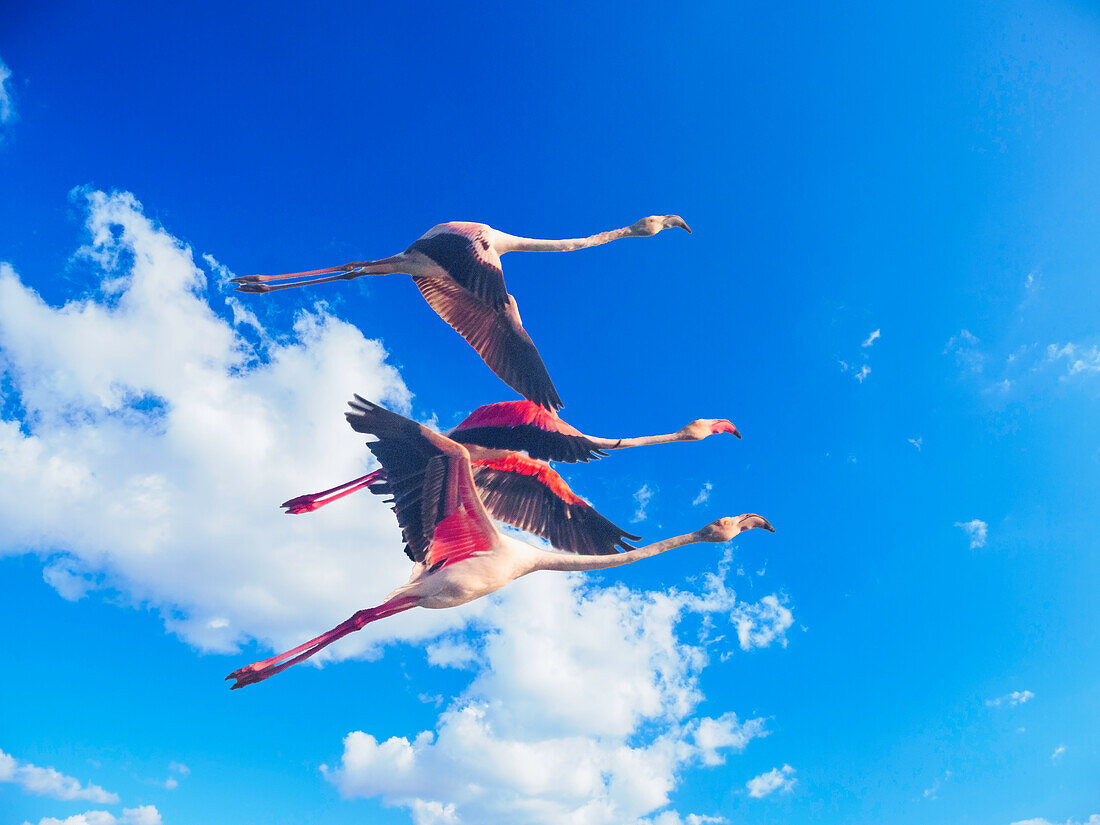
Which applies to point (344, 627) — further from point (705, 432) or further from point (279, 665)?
point (705, 432)

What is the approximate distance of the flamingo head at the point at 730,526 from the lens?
8430 mm

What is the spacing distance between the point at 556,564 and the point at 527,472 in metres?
2.10

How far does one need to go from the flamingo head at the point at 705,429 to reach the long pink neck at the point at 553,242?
9.61ft

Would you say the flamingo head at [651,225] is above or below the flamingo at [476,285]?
above

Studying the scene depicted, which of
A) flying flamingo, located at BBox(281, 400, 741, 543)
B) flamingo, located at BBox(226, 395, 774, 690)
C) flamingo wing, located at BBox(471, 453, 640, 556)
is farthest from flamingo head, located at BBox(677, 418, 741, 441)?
flamingo, located at BBox(226, 395, 774, 690)

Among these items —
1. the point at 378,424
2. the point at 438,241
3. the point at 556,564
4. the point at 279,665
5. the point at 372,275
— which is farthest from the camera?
the point at 372,275

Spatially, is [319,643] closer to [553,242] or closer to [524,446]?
[524,446]

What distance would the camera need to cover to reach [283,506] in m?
8.79

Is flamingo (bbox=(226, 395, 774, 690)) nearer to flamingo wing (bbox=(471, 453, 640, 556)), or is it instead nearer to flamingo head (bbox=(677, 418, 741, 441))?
flamingo wing (bbox=(471, 453, 640, 556))

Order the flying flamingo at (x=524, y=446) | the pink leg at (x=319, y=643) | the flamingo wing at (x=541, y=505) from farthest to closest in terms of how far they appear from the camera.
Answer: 1. the flamingo wing at (x=541, y=505)
2. the flying flamingo at (x=524, y=446)
3. the pink leg at (x=319, y=643)

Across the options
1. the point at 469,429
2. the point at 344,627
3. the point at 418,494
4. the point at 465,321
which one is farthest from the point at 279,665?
the point at 465,321

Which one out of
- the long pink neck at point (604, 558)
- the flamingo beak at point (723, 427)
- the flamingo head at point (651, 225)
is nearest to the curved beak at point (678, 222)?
the flamingo head at point (651, 225)

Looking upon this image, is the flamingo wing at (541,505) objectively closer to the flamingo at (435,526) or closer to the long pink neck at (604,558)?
the long pink neck at (604,558)

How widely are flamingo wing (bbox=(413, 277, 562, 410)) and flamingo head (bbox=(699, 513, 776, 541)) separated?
86.2 inches
